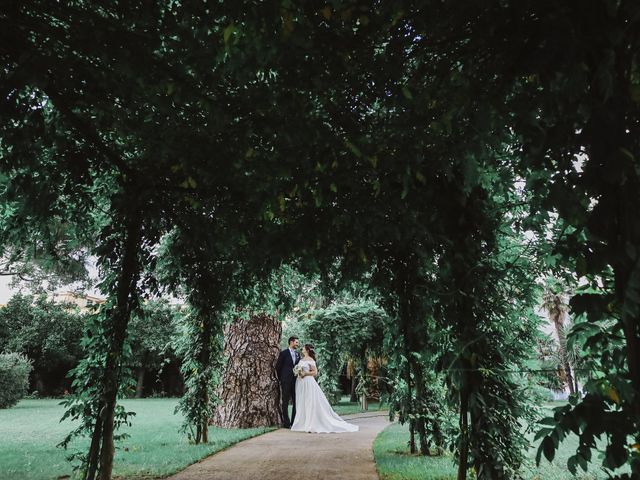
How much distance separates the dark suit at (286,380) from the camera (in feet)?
39.3

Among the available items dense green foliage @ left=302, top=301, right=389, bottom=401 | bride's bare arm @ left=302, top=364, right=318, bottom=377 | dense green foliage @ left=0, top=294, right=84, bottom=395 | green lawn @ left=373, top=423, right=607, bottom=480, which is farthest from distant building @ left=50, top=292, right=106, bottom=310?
dense green foliage @ left=302, top=301, right=389, bottom=401

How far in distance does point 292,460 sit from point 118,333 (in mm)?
3523

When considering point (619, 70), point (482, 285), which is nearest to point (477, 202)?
point (482, 285)

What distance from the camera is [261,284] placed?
8.07 metres

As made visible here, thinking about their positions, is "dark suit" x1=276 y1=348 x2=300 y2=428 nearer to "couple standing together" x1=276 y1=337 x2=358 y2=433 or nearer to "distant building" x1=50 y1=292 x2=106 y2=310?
"couple standing together" x1=276 y1=337 x2=358 y2=433

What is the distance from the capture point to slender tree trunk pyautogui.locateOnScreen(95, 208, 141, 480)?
198 inches

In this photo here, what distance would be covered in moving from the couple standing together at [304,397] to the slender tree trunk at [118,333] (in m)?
6.73

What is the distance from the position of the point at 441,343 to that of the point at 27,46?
4207mm

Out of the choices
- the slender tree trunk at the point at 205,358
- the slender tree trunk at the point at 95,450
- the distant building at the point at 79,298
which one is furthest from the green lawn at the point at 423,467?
the distant building at the point at 79,298

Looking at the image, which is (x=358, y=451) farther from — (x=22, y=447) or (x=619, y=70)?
(x=619, y=70)

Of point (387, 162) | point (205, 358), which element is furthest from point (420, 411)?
point (387, 162)

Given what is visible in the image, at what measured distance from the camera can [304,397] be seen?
454 inches

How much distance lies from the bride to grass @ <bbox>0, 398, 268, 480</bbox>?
1063 mm

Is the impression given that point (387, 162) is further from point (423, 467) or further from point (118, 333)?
point (423, 467)
